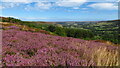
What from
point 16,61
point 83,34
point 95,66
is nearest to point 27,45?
point 16,61

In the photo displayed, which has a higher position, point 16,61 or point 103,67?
point 16,61

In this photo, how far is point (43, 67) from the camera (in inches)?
183

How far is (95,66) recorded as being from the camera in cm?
536

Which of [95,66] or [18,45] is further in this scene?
[18,45]

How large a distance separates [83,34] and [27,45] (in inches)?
1036

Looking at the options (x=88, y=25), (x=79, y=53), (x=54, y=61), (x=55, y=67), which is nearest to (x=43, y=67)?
(x=55, y=67)

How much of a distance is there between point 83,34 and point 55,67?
93.0 ft

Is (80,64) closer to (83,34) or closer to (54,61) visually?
(54,61)

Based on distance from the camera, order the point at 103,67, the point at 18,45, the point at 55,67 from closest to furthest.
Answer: the point at 55,67 → the point at 103,67 → the point at 18,45

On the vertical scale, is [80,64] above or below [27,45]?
below

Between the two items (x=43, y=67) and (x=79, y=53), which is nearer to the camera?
(x=43, y=67)

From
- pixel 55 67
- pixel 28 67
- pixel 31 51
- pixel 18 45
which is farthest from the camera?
pixel 18 45

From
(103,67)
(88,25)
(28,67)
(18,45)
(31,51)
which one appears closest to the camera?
(28,67)

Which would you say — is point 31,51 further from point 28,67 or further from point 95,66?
point 95,66
